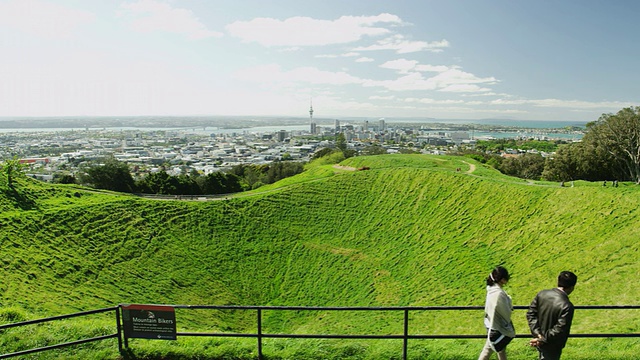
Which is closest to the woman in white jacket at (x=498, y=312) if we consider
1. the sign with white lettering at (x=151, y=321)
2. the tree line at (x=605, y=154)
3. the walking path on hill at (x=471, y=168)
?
the sign with white lettering at (x=151, y=321)

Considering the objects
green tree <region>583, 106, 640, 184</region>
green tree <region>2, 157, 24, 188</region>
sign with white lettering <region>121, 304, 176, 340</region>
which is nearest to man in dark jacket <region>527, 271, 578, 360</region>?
sign with white lettering <region>121, 304, 176, 340</region>

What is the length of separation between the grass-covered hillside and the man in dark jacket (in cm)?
859

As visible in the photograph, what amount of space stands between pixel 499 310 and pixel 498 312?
0.13 ft

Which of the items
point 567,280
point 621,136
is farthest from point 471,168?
point 567,280

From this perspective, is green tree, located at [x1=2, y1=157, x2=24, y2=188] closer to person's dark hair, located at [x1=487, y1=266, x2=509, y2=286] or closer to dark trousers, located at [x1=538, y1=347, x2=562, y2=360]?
person's dark hair, located at [x1=487, y1=266, x2=509, y2=286]

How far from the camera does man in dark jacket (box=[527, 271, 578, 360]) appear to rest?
4.47 metres

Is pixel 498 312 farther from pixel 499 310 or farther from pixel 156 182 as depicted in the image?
pixel 156 182

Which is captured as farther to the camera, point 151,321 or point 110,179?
point 110,179

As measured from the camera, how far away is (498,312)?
16.4ft

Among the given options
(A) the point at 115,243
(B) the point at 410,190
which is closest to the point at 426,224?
(B) the point at 410,190

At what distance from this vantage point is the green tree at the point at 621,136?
3425cm

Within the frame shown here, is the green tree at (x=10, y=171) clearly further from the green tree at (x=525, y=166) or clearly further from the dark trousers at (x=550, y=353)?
the green tree at (x=525, y=166)

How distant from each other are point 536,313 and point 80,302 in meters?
19.3

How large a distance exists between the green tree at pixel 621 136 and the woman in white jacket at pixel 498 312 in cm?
3849
